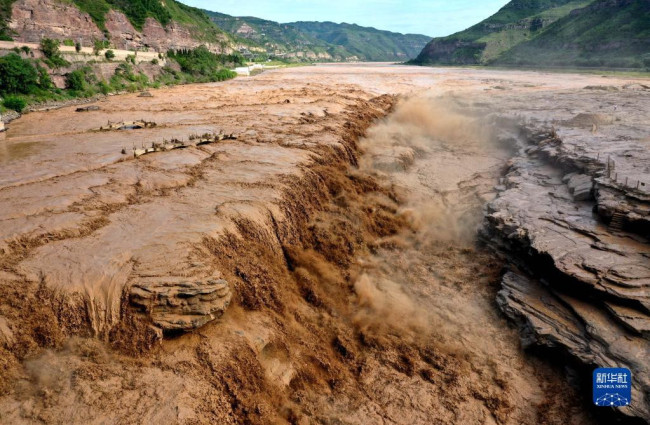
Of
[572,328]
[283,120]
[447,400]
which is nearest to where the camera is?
[447,400]

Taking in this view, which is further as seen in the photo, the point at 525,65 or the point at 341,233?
the point at 525,65

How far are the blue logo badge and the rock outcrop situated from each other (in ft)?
0.36

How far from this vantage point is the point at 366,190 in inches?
639

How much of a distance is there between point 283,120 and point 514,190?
14050mm

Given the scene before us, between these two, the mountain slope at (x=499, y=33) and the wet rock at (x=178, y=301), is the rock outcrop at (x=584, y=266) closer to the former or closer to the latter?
the wet rock at (x=178, y=301)

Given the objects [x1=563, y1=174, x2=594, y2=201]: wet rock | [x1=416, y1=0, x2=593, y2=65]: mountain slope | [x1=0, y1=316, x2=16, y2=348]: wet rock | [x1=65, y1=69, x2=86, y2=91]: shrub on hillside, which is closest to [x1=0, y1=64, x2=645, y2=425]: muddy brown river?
[x1=0, y1=316, x2=16, y2=348]: wet rock

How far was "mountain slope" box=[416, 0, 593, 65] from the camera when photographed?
107562 millimetres

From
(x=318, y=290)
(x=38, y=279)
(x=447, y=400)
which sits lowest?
(x=447, y=400)

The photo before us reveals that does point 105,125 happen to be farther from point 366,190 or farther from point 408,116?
point 408,116

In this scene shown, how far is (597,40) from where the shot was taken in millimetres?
77125

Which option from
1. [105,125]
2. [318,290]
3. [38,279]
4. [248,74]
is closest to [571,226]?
[318,290]

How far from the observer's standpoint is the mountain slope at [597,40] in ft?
229

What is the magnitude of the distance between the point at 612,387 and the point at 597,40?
9302 centimetres

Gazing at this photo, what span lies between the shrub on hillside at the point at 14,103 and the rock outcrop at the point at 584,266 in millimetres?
28853
